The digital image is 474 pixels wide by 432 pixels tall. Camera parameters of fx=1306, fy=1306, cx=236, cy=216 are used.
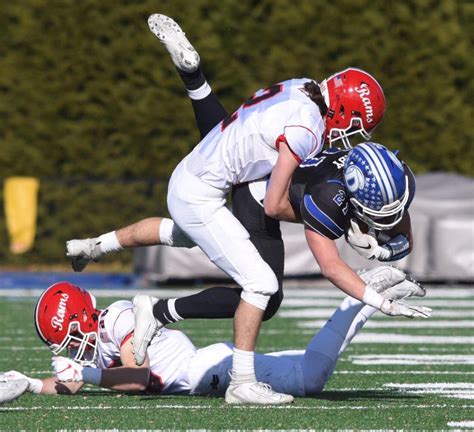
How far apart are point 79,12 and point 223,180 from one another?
29.4 feet

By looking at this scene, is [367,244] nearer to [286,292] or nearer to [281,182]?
[281,182]

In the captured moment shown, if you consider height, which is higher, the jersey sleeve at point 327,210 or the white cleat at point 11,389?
the jersey sleeve at point 327,210

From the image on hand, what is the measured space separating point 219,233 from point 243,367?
0.58m

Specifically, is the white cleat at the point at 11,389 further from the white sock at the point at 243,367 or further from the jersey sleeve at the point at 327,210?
the jersey sleeve at the point at 327,210

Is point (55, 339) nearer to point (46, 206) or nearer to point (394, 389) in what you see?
point (394, 389)

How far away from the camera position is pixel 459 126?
1434cm

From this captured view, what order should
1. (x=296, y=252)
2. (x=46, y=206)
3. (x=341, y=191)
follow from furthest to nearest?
(x=46, y=206)
(x=296, y=252)
(x=341, y=191)

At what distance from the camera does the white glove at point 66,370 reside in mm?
5352

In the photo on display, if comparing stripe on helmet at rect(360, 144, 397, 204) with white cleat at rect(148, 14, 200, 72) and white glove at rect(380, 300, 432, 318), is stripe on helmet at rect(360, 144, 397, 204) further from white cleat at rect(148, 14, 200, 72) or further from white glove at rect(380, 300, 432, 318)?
white cleat at rect(148, 14, 200, 72)

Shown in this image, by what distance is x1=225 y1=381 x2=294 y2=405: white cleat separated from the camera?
17.4 ft

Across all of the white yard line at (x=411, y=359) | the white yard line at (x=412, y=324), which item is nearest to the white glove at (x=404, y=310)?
the white yard line at (x=411, y=359)

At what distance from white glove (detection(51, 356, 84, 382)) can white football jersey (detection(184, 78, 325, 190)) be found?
0.97 meters

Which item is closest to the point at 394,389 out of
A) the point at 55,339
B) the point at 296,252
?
the point at 55,339

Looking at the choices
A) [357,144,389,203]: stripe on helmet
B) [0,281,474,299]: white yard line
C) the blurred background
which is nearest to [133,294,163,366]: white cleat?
[357,144,389,203]: stripe on helmet
